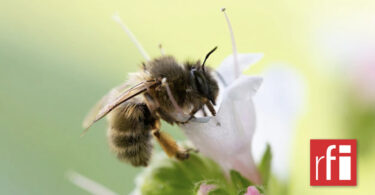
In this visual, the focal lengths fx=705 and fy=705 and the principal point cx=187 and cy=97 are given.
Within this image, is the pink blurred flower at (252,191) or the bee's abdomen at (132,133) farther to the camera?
the bee's abdomen at (132,133)

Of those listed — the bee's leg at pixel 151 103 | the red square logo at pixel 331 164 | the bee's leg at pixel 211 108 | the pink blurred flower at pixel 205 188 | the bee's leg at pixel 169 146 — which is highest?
the bee's leg at pixel 151 103

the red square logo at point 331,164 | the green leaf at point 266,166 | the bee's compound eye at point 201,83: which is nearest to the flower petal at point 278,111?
the red square logo at point 331,164

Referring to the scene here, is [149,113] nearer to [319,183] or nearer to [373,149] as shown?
[319,183]

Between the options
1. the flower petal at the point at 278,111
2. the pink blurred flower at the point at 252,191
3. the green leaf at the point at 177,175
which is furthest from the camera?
the flower petal at the point at 278,111

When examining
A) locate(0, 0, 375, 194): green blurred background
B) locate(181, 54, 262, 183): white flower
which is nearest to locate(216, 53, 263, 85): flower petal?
locate(181, 54, 262, 183): white flower

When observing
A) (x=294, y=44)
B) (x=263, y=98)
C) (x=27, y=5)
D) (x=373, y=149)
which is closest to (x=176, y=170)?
(x=263, y=98)

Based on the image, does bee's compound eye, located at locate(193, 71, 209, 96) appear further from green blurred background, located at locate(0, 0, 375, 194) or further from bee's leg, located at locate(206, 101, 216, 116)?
green blurred background, located at locate(0, 0, 375, 194)

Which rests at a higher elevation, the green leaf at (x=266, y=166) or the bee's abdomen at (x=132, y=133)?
the bee's abdomen at (x=132, y=133)

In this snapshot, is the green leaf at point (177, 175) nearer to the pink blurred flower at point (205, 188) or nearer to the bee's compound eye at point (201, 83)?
the pink blurred flower at point (205, 188)
